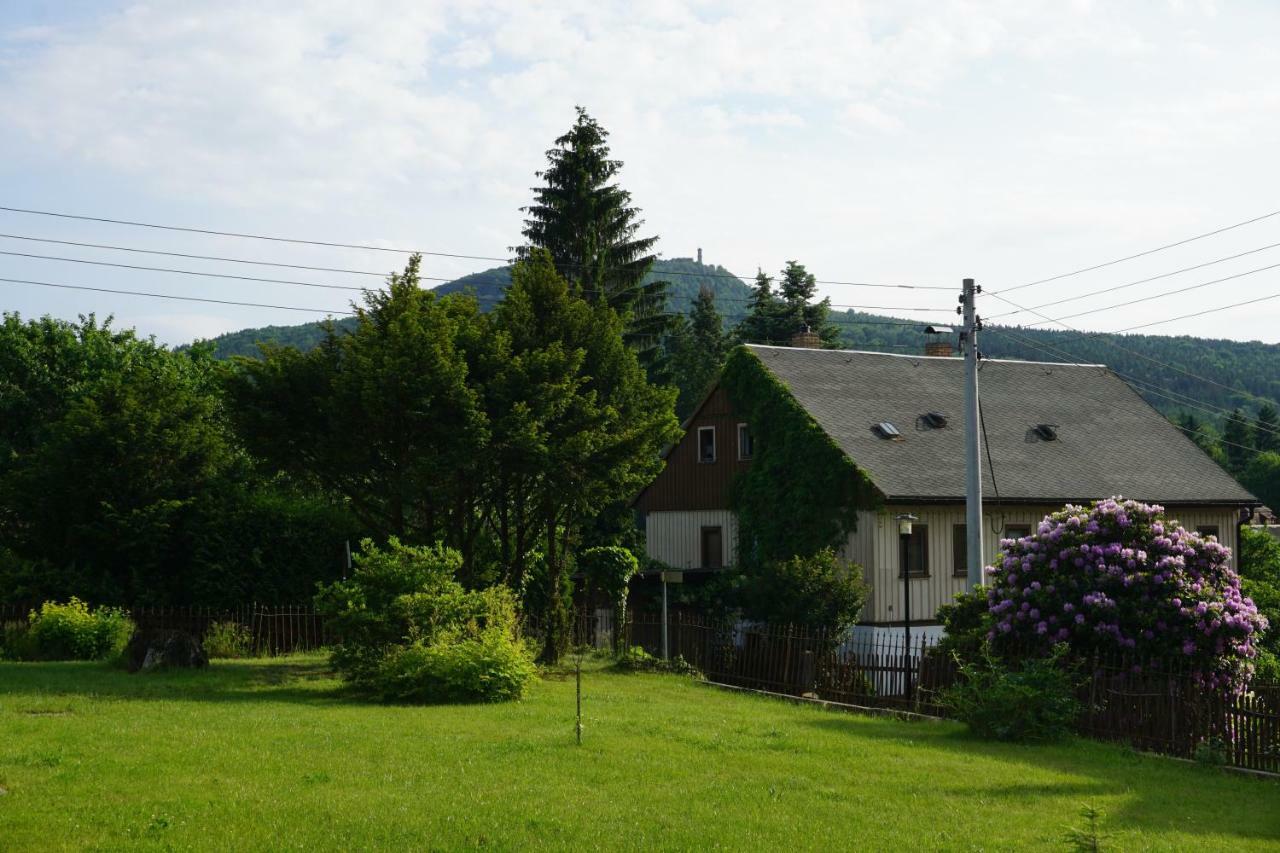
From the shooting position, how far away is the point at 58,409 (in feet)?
130

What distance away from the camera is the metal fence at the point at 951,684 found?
16.5 m

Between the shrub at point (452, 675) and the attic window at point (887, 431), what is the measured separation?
16558 millimetres

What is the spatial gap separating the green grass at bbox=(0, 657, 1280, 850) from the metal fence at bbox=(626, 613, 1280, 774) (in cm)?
84

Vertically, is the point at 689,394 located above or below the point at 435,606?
above

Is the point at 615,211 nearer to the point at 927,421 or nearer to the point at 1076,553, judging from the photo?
the point at 927,421

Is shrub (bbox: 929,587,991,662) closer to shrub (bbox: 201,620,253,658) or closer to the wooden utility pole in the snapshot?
the wooden utility pole

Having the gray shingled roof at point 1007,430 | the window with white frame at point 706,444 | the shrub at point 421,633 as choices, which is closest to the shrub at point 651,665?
the shrub at point 421,633

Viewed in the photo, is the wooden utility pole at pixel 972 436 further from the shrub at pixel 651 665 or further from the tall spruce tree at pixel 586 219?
the tall spruce tree at pixel 586 219

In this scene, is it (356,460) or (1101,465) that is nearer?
(356,460)

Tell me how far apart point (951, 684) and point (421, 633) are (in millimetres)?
8942

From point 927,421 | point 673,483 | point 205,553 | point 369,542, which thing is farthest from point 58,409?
point 927,421

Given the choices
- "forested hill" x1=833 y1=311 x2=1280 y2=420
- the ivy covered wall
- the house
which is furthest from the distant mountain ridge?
the ivy covered wall

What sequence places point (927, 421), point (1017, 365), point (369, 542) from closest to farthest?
point (369, 542) → point (927, 421) → point (1017, 365)

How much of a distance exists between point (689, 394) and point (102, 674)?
161 ft
